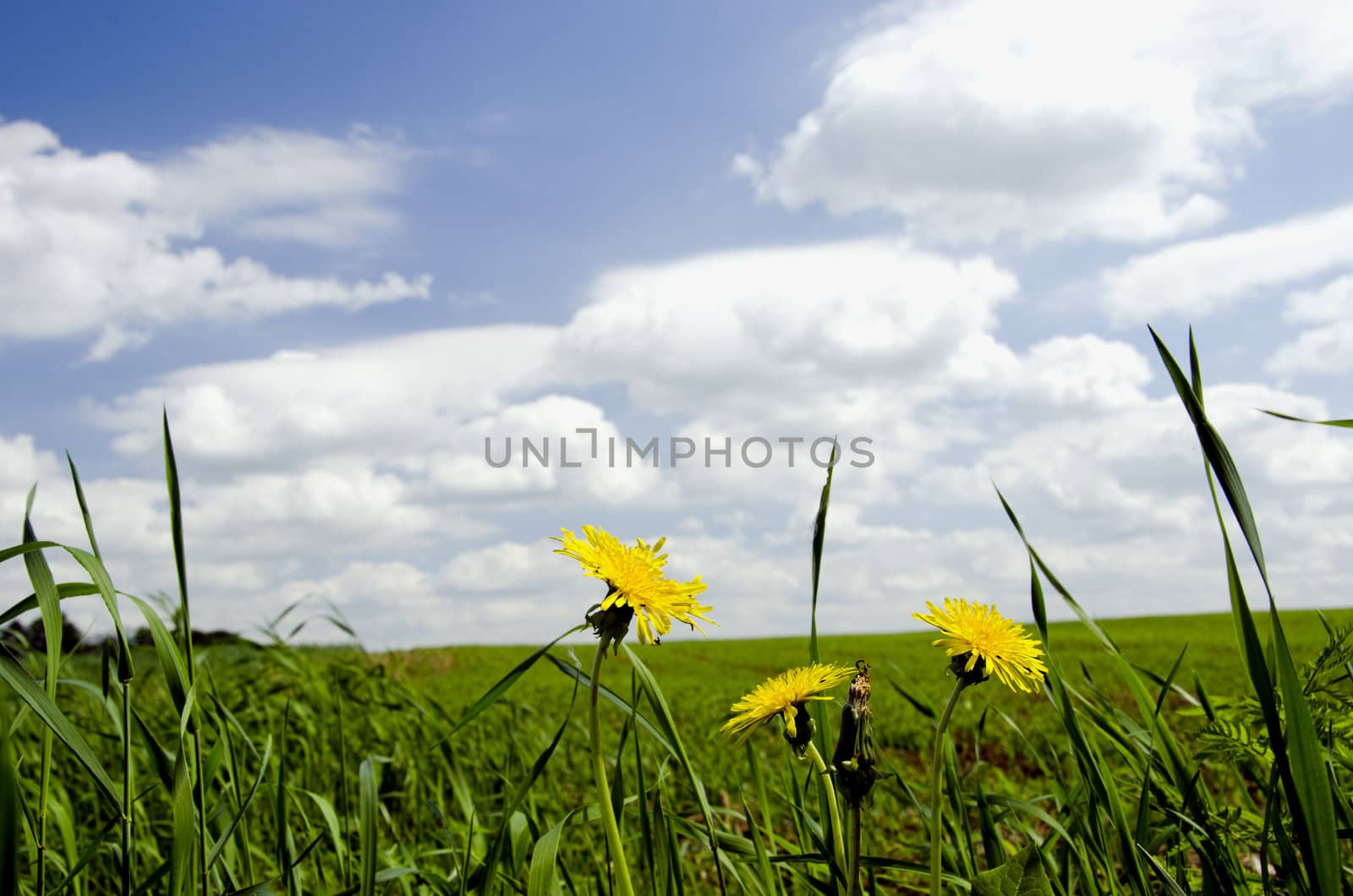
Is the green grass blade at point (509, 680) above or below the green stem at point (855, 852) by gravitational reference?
above

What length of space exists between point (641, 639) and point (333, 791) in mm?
3469

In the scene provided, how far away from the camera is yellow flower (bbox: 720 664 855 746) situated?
3.33 feet

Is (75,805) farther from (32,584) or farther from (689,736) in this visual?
(689,736)

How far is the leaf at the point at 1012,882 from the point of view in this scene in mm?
1094

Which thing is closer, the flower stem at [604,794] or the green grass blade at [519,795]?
the flower stem at [604,794]

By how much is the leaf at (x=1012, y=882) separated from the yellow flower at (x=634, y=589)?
49 cm

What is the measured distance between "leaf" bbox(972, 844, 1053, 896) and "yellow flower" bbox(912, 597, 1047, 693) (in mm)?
215

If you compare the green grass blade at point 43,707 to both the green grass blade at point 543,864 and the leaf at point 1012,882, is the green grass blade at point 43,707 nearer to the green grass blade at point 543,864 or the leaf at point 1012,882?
the green grass blade at point 543,864

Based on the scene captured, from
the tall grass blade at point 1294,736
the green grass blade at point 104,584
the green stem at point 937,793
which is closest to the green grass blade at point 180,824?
the green grass blade at point 104,584

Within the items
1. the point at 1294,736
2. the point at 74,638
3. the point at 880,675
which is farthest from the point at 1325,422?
the point at 880,675

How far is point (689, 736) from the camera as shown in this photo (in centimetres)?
983

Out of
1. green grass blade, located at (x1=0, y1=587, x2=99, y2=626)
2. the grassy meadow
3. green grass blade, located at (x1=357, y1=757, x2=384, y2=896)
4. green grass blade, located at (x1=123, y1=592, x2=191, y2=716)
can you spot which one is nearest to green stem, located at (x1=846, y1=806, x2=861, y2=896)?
the grassy meadow

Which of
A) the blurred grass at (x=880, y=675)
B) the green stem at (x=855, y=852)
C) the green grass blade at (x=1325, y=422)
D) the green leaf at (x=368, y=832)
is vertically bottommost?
the blurred grass at (x=880, y=675)

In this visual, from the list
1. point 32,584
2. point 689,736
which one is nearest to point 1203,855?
point 32,584
